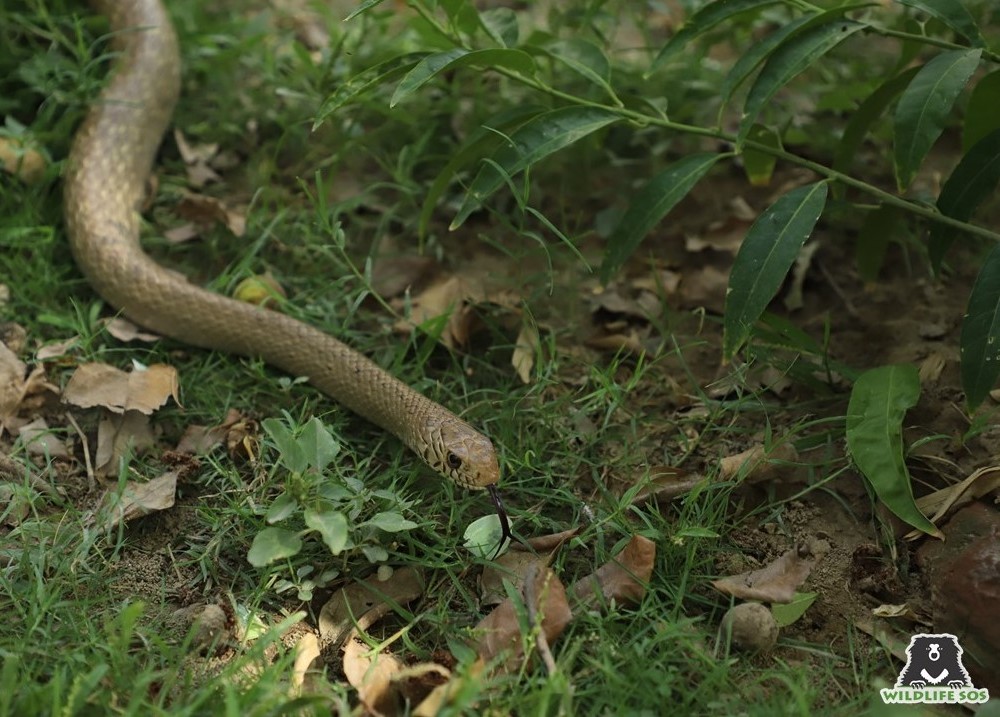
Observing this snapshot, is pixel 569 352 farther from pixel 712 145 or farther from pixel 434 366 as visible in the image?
pixel 712 145

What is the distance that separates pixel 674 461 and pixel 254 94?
283cm

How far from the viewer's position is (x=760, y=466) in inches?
124

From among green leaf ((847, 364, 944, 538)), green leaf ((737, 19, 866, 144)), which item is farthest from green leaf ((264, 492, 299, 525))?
green leaf ((737, 19, 866, 144))

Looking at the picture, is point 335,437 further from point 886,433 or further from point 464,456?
point 886,433

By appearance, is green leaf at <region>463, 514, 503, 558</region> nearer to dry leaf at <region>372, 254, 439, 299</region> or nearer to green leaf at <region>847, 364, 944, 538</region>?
green leaf at <region>847, 364, 944, 538</region>

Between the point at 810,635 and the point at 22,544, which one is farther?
the point at 22,544

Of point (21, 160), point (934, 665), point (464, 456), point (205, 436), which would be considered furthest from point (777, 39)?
point (21, 160)

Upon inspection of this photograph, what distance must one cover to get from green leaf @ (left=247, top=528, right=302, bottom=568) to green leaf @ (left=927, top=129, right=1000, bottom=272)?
228 centimetres

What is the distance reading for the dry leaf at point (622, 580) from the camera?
2818mm

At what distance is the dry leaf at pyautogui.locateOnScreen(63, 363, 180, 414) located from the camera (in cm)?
346

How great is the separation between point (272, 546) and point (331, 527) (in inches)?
7.3

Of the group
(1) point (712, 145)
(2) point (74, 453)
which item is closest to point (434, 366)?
(2) point (74, 453)

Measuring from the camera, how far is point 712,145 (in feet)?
15.4

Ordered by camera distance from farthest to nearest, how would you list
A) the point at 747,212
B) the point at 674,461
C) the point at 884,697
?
the point at 747,212
the point at 674,461
the point at 884,697
